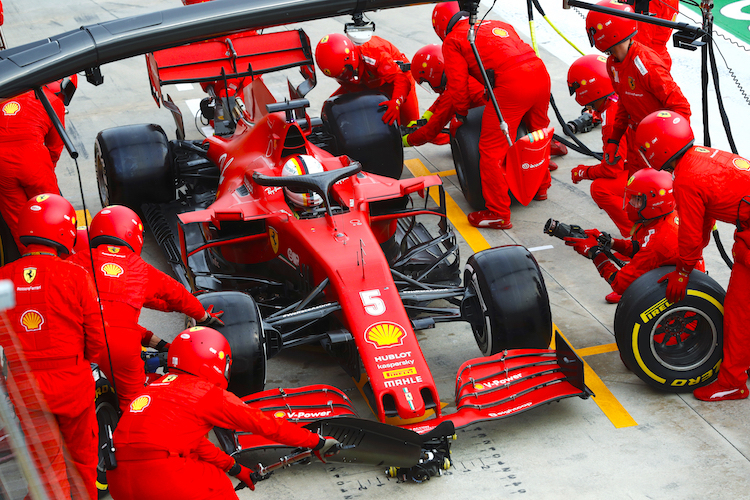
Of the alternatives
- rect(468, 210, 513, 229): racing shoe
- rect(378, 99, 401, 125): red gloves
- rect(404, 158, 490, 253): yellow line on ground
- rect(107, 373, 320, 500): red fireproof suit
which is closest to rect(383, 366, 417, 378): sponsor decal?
rect(107, 373, 320, 500): red fireproof suit

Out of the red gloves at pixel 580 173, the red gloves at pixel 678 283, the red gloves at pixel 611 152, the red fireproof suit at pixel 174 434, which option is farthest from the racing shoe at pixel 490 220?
the red fireproof suit at pixel 174 434

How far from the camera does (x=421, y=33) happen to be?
14328 mm

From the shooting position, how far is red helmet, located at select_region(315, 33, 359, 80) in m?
8.39

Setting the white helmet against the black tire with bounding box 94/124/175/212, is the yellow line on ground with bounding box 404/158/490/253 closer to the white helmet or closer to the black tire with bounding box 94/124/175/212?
the white helmet

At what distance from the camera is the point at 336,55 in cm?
841

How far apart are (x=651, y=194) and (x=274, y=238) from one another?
290cm

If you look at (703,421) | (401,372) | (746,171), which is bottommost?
(703,421)

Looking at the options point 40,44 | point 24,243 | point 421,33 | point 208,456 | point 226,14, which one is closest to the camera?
point 40,44

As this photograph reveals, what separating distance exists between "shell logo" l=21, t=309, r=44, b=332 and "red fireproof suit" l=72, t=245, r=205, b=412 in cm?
50

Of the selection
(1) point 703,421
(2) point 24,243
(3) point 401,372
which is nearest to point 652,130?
(1) point 703,421

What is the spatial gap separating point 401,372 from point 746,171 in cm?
256

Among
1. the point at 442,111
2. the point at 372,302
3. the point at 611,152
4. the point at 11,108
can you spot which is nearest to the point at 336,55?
the point at 442,111

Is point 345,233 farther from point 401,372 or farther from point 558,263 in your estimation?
point 558,263

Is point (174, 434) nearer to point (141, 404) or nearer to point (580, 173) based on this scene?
point (141, 404)
